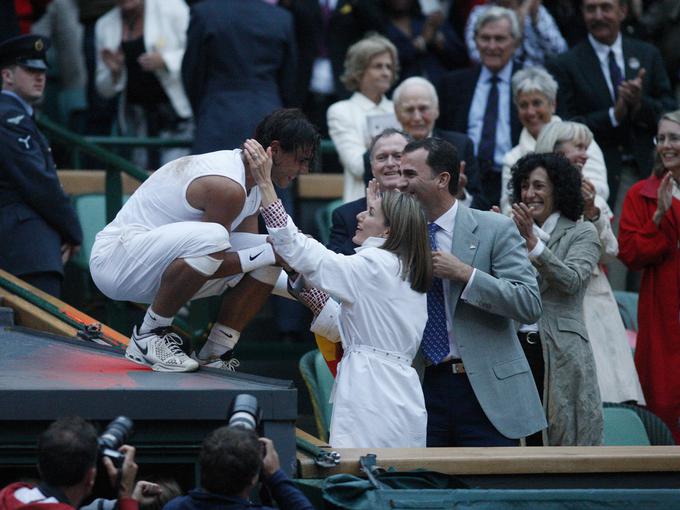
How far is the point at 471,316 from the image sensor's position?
20.2 ft

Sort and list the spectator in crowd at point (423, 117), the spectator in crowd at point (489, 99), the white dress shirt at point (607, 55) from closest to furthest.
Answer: the spectator in crowd at point (423, 117), the spectator in crowd at point (489, 99), the white dress shirt at point (607, 55)

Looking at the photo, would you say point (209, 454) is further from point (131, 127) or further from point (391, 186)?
point (131, 127)

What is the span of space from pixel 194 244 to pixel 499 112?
3765 mm

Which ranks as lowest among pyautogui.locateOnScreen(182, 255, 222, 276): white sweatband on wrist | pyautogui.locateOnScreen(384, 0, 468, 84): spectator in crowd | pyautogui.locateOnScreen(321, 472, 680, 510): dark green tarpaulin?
pyautogui.locateOnScreen(321, 472, 680, 510): dark green tarpaulin

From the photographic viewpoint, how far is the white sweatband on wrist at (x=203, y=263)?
592cm

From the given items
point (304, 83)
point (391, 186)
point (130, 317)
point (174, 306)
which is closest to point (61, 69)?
point (304, 83)

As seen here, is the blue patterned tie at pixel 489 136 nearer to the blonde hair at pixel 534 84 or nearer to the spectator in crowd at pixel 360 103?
the blonde hair at pixel 534 84

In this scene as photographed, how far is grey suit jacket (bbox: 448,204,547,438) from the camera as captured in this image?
603 cm

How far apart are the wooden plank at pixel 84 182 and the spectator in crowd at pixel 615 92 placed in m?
3.13

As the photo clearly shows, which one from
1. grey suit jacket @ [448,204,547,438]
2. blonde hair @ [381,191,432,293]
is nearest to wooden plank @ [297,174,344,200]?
grey suit jacket @ [448,204,547,438]

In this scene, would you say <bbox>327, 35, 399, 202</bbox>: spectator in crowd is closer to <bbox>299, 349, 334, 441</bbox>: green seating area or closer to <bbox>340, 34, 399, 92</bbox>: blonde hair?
<bbox>340, 34, 399, 92</bbox>: blonde hair

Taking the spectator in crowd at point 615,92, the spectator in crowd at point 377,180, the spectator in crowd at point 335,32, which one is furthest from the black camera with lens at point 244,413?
the spectator in crowd at point 335,32

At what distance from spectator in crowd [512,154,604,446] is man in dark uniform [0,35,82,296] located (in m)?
2.53

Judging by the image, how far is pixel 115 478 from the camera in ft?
15.6
